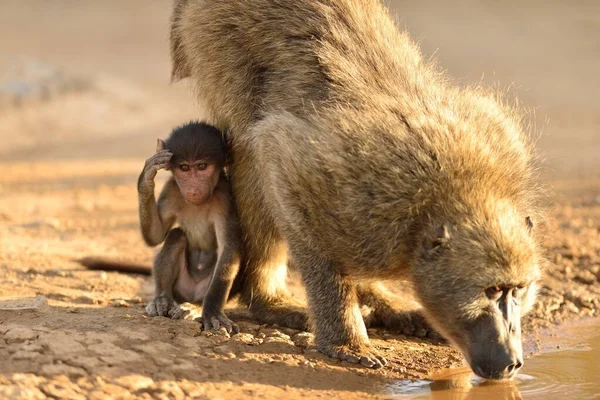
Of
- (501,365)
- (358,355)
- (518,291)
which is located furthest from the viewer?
(358,355)

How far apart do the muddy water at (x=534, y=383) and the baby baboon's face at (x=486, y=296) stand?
0.30 meters

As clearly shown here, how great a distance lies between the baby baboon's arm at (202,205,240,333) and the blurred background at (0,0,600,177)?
6.85 m

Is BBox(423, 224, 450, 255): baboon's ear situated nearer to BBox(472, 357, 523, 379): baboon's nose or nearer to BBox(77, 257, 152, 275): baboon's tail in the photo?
BBox(472, 357, 523, 379): baboon's nose

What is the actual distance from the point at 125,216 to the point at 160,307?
4.60 meters

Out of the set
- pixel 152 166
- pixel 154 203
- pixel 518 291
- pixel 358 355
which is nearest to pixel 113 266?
pixel 154 203

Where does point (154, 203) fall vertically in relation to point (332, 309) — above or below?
above

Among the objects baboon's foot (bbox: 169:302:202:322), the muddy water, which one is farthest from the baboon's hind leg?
the muddy water

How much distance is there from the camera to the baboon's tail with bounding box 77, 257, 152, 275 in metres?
6.54

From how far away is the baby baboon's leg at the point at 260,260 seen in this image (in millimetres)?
4965

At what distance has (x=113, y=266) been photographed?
657 centimetres

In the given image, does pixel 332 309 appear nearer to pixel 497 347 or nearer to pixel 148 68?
pixel 497 347

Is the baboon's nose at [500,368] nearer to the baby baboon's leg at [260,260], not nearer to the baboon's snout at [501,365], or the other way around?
the baboon's snout at [501,365]

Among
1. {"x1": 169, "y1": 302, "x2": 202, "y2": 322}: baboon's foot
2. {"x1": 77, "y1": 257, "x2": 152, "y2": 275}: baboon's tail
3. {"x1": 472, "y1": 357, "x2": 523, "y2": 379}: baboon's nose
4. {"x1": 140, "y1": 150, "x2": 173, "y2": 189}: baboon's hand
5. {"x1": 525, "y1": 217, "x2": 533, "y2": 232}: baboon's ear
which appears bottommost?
{"x1": 472, "y1": 357, "x2": 523, "y2": 379}: baboon's nose

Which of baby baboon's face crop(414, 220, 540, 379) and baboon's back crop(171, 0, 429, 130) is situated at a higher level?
baboon's back crop(171, 0, 429, 130)
